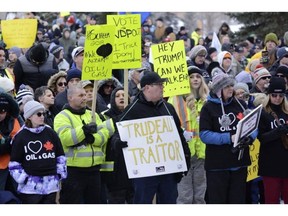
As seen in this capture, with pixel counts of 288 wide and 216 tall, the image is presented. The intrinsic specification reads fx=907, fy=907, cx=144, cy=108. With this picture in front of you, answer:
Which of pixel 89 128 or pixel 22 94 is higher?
pixel 22 94

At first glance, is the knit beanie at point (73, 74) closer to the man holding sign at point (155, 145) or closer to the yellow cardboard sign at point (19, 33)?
the man holding sign at point (155, 145)

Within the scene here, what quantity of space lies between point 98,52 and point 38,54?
11.2ft

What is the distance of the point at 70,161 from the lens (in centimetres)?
1077

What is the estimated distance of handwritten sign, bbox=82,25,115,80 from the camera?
1105 centimetres

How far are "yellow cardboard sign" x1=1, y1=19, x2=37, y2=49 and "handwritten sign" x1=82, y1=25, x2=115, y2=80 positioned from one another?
4614mm

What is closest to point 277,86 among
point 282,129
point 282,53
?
point 282,129

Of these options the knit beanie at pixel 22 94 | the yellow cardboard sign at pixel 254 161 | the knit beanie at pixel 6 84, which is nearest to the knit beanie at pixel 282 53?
the yellow cardboard sign at pixel 254 161

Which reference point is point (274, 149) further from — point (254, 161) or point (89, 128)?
point (89, 128)

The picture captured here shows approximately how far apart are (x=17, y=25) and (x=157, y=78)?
19.4 ft

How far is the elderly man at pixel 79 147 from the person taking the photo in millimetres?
10711

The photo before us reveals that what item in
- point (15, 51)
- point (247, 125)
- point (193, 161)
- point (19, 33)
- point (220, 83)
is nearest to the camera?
point (247, 125)

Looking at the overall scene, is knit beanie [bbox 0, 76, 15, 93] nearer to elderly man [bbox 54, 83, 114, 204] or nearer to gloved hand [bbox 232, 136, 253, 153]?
elderly man [bbox 54, 83, 114, 204]

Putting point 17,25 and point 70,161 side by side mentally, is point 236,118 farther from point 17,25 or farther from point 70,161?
point 17,25

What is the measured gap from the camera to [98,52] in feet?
36.5
